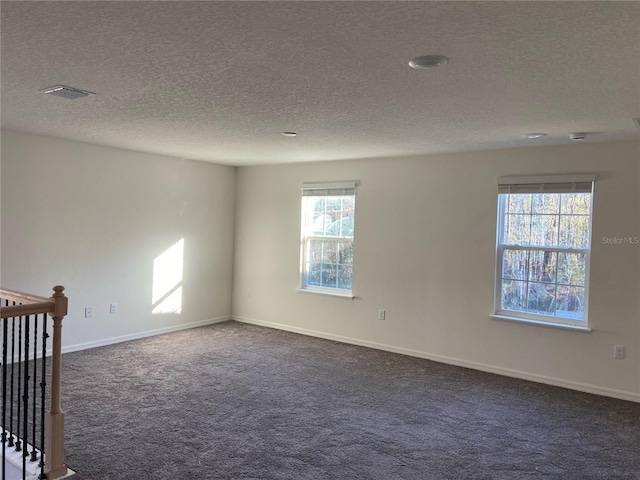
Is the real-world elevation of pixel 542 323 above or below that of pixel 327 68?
below

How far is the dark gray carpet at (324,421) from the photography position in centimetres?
277

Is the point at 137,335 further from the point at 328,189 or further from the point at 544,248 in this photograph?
the point at 544,248

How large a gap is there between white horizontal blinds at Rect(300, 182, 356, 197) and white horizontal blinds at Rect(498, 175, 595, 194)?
5.64 ft

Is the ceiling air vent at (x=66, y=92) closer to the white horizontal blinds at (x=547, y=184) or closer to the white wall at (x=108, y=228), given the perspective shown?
the white wall at (x=108, y=228)

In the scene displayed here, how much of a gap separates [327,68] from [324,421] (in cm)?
234

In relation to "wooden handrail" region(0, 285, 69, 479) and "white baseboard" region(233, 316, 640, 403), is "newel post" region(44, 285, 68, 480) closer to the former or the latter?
"wooden handrail" region(0, 285, 69, 479)

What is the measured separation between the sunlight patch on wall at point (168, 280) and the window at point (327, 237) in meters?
1.54

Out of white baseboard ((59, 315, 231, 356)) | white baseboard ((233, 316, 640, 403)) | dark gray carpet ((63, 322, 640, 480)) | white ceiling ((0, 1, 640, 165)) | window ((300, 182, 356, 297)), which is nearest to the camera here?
white ceiling ((0, 1, 640, 165))

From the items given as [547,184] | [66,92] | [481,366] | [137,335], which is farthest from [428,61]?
[137,335]

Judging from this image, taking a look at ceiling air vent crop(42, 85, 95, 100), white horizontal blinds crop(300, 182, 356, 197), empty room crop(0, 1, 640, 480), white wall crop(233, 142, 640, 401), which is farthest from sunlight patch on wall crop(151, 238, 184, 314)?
ceiling air vent crop(42, 85, 95, 100)

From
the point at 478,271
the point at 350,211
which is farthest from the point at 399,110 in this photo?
the point at 350,211

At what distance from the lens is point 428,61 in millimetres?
2309

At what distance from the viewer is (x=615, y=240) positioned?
163 inches

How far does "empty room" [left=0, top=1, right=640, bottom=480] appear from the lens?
7.27ft
